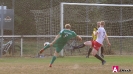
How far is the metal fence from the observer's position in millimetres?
24453

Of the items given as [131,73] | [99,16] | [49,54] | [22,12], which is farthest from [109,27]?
[131,73]

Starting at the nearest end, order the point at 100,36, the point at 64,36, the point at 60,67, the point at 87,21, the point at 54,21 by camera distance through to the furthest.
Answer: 1. the point at 60,67
2. the point at 64,36
3. the point at 100,36
4. the point at 54,21
5. the point at 87,21

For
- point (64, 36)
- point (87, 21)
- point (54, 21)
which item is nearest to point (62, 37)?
point (64, 36)

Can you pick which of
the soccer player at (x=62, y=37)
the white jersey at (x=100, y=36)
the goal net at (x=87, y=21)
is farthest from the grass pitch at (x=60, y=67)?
the goal net at (x=87, y=21)

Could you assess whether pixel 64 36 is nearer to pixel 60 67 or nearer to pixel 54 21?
pixel 60 67

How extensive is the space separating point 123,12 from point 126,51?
2749 mm

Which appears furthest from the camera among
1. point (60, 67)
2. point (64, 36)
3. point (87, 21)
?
point (87, 21)

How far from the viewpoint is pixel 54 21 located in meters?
24.5

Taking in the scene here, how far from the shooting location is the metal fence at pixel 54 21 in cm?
2445

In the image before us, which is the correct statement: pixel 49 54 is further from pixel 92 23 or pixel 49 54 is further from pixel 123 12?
pixel 123 12

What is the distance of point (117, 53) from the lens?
25469 millimetres

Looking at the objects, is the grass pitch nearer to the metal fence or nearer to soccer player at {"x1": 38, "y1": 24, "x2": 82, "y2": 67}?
soccer player at {"x1": 38, "y1": 24, "x2": 82, "y2": 67}

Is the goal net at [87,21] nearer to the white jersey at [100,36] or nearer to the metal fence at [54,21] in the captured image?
the metal fence at [54,21]

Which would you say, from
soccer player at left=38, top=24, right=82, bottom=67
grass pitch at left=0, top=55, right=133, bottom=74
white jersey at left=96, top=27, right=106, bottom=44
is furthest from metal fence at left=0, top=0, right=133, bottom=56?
soccer player at left=38, top=24, right=82, bottom=67
